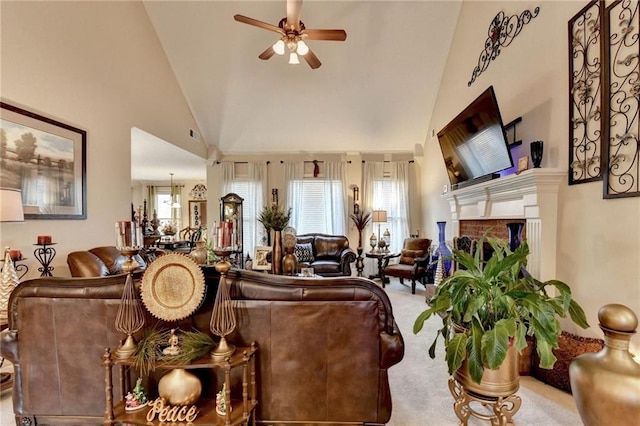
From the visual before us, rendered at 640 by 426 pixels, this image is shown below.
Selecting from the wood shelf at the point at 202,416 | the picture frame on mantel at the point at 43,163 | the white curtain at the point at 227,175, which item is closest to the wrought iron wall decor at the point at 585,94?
the wood shelf at the point at 202,416

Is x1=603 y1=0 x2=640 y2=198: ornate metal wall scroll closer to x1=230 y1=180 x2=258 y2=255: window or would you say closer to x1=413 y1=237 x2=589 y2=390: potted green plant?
x1=413 y1=237 x2=589 y2=390: potted green plant

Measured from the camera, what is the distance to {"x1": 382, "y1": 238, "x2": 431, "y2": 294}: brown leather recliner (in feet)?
16.4

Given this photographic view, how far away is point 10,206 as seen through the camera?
7.55 ft

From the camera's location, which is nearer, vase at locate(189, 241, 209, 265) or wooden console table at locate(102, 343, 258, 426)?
wooden console table at locate(102, 343, 258, 426)

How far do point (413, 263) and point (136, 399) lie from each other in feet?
14.8

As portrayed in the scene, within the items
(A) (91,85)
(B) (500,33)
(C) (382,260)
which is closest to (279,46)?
(A) (91,85)

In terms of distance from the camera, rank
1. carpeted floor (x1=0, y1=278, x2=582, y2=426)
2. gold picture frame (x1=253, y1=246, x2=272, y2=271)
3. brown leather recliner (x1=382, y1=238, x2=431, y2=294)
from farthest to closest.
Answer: brown leather recliner (x1=382, y1=238, x2=431, y2=294), gold picture frame (x1=253, y1=246, x2=272, y2=271), carpeted floor (x1=0, y1=278, x2=582, y2=426)

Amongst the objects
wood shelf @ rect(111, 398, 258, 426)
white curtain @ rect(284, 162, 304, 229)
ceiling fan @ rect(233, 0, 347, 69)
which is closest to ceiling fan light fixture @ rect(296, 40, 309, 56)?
ceiling fan @ rect(233, 0, 347, 69)

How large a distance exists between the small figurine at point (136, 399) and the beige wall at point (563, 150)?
2964mm

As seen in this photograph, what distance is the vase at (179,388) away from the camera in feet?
4.98

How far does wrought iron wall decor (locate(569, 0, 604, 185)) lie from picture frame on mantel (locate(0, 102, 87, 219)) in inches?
186

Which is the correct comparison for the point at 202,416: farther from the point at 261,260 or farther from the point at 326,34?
the point at 326,34

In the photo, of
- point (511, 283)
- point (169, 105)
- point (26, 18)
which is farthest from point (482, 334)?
point (169, 105)

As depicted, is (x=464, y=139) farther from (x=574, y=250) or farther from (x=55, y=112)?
(x=55, y=112)
